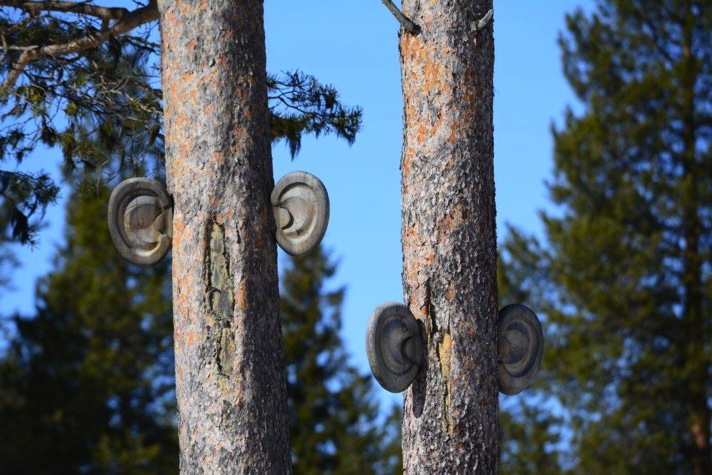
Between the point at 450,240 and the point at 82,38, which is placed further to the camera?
the point at 82,38

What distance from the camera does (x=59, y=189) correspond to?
8.06 metres

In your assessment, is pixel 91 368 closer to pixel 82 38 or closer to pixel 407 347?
pixel 82 38

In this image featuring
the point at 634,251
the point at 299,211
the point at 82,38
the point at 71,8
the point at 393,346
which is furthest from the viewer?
the point at 634,251

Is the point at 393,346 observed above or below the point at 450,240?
below

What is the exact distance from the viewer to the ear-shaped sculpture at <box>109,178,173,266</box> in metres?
5.70

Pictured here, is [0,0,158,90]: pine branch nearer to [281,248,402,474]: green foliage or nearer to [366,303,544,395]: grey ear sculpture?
[366,303,544,395]: grey ear sculpture

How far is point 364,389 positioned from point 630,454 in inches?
248

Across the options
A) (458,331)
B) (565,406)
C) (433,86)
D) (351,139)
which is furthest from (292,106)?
(565,406)

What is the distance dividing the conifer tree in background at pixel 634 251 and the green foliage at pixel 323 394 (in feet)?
15.0

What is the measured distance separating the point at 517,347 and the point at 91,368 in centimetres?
1822

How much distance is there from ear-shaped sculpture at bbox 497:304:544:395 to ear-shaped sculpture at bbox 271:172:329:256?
1.00m

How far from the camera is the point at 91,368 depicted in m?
22.8

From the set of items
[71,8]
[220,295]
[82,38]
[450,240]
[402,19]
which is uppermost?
[71,8]

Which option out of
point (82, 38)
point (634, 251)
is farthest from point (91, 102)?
point (634, 251)
